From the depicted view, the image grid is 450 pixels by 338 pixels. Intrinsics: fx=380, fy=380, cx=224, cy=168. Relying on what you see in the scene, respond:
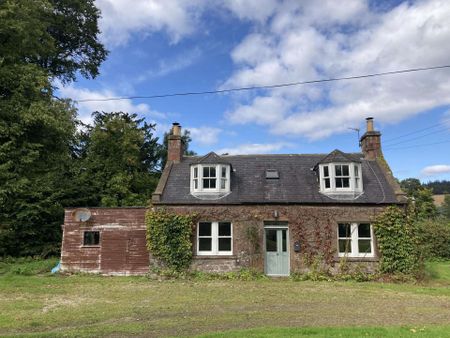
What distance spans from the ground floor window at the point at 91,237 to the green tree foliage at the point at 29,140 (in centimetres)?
517

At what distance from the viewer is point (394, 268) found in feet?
57.0

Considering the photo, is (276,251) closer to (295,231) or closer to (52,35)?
(295,231)

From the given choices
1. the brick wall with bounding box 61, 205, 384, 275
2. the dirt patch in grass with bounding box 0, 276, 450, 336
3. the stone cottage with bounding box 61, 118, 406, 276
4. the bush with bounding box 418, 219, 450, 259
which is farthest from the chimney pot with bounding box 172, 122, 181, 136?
the bush with bounding box 418, 219, 450, 259

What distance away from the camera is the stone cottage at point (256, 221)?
1811 centimetres

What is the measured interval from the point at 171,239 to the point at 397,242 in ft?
34.5

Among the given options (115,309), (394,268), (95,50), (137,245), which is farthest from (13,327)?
(95,50)

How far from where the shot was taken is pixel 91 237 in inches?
762

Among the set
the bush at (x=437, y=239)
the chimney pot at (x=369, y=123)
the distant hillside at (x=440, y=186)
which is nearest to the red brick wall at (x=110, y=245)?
the chimney pot at (x=369, y=123)

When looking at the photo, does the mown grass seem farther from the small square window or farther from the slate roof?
the small square window

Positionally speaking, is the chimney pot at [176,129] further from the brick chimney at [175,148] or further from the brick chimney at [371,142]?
the brick chimney at [371,142]

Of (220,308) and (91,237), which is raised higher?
(91,237)

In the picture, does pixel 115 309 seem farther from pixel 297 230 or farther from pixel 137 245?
pixel 297 230

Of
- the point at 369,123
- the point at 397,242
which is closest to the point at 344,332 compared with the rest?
the point at 397,242

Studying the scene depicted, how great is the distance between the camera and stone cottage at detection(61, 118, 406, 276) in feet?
59.4
